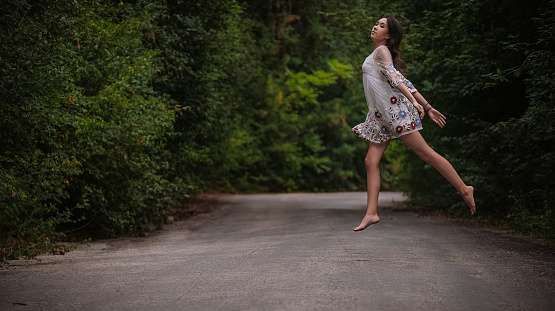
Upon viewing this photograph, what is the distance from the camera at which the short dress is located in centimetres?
754

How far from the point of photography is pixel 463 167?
17.9 metres

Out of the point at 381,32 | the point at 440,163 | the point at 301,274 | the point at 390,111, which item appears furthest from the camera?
the point at 301,274

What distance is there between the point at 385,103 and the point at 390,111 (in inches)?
4.3

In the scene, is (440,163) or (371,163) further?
(371,163)

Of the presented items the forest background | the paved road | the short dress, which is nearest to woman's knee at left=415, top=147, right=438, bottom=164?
the short dress

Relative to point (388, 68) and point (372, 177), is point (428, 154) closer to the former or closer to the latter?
point (372, 177)

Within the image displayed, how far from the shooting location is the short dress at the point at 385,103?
7535mm

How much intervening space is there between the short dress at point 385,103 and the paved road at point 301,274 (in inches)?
59.1

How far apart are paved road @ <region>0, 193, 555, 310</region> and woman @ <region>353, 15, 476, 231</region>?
877mm

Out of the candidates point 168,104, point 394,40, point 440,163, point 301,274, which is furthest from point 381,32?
point 168,104

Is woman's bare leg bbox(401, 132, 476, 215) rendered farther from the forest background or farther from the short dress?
the forest background

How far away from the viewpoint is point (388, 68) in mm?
7551

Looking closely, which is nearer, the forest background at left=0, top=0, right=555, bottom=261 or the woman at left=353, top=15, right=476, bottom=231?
the woman at left=353, top=15, right=476, bottom=231

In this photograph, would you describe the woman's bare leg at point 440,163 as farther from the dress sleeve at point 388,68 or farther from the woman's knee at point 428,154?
the dress sleeve at point 388,68
